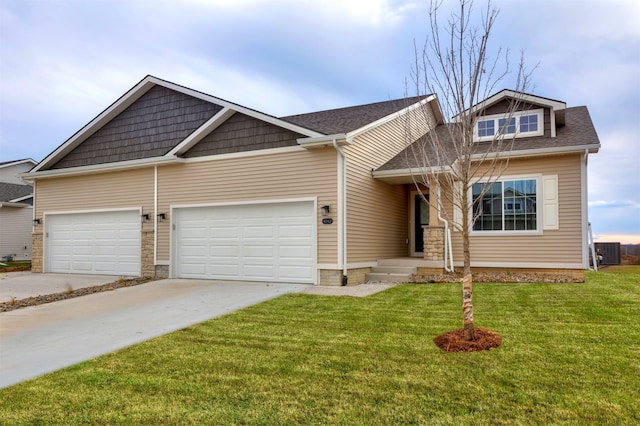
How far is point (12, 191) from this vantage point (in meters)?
23.7

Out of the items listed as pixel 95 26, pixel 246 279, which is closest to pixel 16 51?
pixel 95 26

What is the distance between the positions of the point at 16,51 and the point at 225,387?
15239 millimetres

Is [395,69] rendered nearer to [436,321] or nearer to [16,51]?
[436,321]

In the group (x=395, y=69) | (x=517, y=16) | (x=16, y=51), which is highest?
(x=16, y=51)

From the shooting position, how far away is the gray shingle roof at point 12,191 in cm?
2274

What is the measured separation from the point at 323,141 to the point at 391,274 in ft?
12.9

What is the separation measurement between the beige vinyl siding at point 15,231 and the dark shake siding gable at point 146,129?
401 inches

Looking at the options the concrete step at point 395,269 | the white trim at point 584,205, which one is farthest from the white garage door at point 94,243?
the white trim at point 584,205

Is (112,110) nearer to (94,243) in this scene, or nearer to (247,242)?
(94,243)

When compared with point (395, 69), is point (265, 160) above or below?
below

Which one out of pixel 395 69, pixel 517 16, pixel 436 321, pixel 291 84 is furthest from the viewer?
pixel 291 84

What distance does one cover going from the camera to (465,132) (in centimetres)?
508

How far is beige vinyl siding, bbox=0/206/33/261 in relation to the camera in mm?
22219

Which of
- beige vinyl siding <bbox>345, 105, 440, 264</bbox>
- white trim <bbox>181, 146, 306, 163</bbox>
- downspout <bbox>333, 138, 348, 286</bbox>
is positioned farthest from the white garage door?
beige vinyl siding <bbox>345, 105, 440, 264</bbox>
